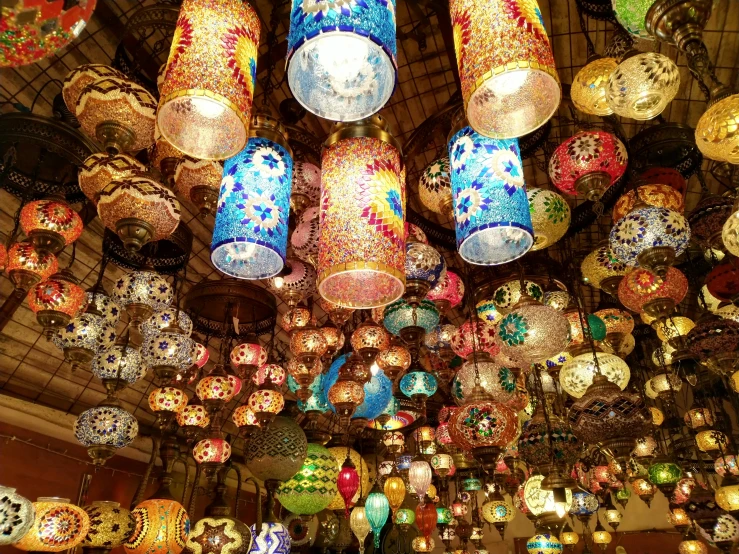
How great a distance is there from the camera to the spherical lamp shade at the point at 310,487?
344 cm

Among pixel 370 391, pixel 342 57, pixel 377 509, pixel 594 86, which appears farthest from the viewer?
pixel 377 509

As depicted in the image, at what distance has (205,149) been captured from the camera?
1.08 metres

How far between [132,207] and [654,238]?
184cm

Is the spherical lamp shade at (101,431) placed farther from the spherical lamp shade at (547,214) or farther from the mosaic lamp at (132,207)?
the spherical lamp shade at (547,214)

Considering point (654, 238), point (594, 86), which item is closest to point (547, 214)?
point (654, 238)

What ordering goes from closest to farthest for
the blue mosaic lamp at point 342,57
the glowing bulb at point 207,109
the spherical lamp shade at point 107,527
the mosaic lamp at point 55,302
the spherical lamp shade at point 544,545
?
the blue mosaic lamp at point 342,57, the glowing bulb at point 207,109, the mosaic lamp at point 55,302, the spherical lamp shade at point 107,527, the spherical lamp shade at point 544,545

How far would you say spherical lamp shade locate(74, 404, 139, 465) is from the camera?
2559mm

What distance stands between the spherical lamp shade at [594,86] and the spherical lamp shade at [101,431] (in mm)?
2672

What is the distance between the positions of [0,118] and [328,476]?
9.50 ft

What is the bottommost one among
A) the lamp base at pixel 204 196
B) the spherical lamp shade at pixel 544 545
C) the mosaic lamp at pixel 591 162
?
the spherical lamp shade at pixel 544 545

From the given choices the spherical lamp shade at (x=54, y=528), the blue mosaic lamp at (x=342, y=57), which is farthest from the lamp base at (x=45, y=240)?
the blue mosaic lamp at (x=342, y=57)

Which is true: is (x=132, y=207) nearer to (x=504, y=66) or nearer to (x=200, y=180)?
(x=200, y=180)

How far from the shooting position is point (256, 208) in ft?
3.79

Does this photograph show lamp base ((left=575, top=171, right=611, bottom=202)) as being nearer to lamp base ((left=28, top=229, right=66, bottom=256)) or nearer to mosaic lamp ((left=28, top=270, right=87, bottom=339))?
lamp base ((left=28, top=229, right=66, bottom=256))
